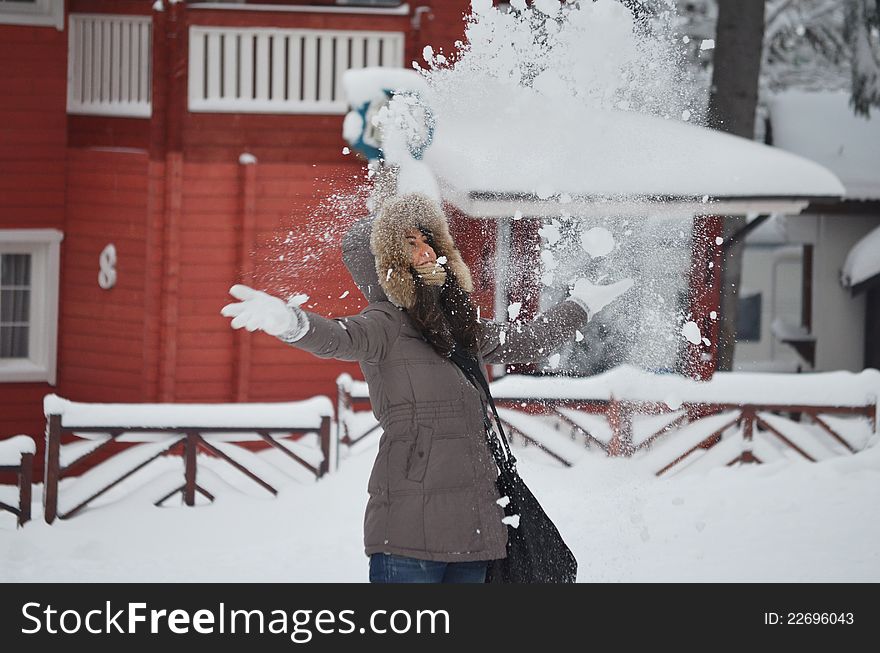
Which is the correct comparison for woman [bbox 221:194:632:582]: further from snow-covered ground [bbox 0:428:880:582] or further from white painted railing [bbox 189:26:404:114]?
white painted railing [bbox 189:26:404:114]

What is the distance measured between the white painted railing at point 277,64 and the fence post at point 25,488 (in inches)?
166

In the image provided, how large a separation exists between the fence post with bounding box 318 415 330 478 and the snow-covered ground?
79 mm

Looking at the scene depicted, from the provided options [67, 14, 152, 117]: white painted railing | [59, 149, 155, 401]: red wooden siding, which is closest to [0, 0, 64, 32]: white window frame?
[67, 14, 152, 117]: white painted railing

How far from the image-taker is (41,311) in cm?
1205

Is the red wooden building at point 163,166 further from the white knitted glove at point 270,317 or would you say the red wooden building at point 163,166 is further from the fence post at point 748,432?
the white knitted glove at point 270,317

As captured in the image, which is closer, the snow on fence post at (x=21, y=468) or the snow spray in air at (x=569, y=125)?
the snow on fence post at (x=21, y=468)

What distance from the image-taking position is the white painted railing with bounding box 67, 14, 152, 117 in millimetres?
11633

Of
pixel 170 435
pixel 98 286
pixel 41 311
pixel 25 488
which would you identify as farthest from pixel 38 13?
pixel 25 488

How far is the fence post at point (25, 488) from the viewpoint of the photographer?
8.44 metres

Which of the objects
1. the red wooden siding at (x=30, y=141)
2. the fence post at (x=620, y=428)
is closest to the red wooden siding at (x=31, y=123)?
the red wooden siding at (x=30, y=141)

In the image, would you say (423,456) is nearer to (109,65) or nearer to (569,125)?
(569,125)

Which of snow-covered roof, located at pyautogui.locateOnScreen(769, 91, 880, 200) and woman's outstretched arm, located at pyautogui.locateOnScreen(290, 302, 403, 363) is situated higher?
snow-covered roof, located at pyautogui.locateOnScreen(769, 91, 880, 200)

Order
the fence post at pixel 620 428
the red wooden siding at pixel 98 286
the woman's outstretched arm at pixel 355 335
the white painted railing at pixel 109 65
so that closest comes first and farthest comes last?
the woman's outstretched arm at pixel 355 335
the fence post at pixel 620 428
the white painted railing at pixel 109 65
the red wooden siding at pixel 98 286

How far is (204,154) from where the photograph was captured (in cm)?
1156
